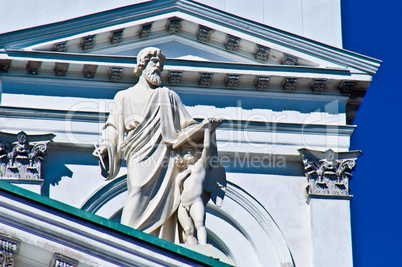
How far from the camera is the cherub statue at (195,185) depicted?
20.5m

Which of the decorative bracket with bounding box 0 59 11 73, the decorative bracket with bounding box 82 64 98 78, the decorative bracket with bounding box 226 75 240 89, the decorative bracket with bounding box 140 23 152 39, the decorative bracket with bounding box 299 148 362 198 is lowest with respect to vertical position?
the decorative bracket with bounding box 299 148 362 198

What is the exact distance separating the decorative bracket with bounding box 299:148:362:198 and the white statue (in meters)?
11.8

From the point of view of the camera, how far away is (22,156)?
3253cm

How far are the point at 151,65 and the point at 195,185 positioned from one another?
7.77 feet

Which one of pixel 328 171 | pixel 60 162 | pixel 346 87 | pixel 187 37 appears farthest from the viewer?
pixel 187 37

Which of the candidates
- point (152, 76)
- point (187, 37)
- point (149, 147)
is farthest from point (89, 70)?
point (149, 147)

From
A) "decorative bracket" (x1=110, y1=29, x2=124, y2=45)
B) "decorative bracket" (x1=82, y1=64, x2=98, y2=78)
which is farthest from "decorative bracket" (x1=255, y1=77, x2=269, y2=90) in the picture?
"decorative bracket" (x1=82, y1=64, x2=98, y2=78)

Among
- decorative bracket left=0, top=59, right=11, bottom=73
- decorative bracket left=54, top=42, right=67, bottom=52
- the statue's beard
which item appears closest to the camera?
the statue's beard

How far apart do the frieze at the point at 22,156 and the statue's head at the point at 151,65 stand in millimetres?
10945

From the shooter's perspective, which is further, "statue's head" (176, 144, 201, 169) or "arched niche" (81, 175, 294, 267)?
"arched niche" (81, 175, 294, 267)

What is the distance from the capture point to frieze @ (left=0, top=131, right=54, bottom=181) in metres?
32.4

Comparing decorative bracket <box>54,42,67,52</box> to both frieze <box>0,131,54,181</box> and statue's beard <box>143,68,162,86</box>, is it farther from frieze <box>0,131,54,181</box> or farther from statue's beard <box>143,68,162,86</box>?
statue's beard <box>143,68,162,86</box>

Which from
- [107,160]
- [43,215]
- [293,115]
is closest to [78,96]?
[293,115]

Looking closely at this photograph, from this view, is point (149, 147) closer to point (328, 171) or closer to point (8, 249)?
point (8, 249)
